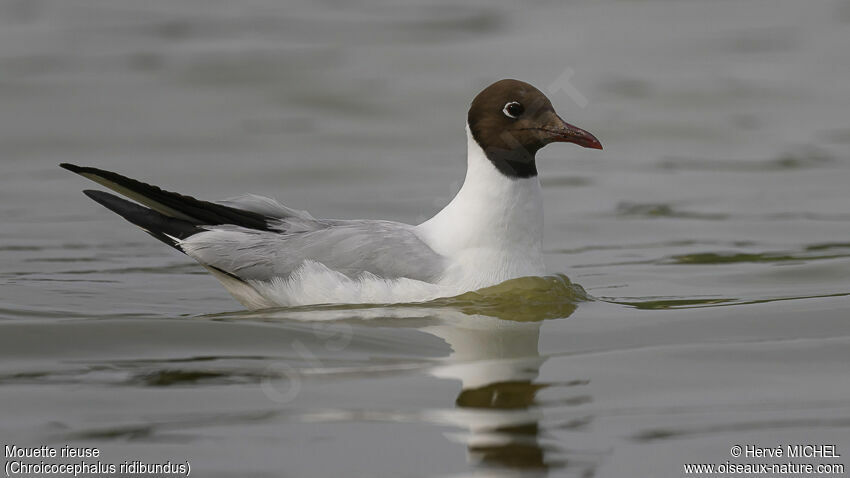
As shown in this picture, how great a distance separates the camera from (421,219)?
33.6ft

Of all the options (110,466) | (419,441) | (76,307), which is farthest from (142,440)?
(76,307)

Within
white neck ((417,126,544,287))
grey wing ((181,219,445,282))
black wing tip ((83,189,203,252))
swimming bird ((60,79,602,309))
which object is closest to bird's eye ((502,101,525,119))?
swimming bird ((60,79,602,309))

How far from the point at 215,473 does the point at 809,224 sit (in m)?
6.70

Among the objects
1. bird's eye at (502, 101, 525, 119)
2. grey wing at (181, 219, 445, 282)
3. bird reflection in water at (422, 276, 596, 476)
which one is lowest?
bird reflection in water at (422, 276, 596, 476)

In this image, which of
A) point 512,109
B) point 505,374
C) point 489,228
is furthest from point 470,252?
point 505,374

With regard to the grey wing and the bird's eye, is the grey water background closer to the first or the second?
the grey wing

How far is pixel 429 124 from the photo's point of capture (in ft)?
44.7

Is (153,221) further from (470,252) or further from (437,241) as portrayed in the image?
(470,252)

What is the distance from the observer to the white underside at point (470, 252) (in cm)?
683

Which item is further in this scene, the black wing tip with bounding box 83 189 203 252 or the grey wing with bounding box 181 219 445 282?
the black wing tip with bounding box 83 189 203 252

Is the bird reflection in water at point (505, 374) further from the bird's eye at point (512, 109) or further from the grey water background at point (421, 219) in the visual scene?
the bird's eye at point (512, 109)

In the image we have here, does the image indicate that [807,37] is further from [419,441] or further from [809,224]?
[419,441]

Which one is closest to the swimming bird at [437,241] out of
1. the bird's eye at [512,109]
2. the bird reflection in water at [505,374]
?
the bird's eye at [512,109]

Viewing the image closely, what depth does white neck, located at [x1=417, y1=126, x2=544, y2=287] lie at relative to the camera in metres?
6.88
